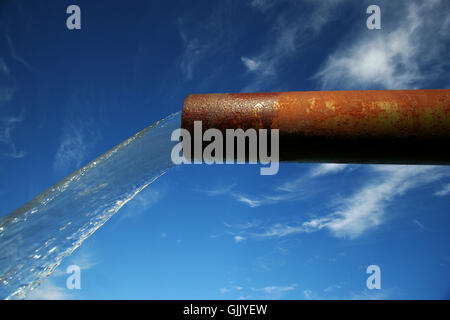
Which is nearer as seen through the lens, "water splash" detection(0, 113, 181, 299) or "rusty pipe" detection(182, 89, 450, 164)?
"rusty pipe" detection(182, 89, 450, 164)

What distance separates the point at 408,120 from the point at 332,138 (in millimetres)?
452

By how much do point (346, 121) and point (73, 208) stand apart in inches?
107

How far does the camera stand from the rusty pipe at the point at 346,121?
153 cm

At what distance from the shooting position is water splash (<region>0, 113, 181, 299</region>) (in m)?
2.37

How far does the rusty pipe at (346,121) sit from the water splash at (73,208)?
0.74 metres

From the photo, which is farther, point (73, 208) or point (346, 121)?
point (73, 208)

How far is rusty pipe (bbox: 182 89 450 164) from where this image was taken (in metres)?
1.53

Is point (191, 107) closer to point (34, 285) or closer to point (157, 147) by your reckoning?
point (157, 147)

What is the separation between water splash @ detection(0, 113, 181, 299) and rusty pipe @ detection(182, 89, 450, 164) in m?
0.74

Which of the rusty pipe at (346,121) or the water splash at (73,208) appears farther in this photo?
the water splash at (73,208)

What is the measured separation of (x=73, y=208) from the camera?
107 inches

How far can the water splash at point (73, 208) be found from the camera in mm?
2369

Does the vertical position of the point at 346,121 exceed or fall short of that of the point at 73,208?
it exceeds it
